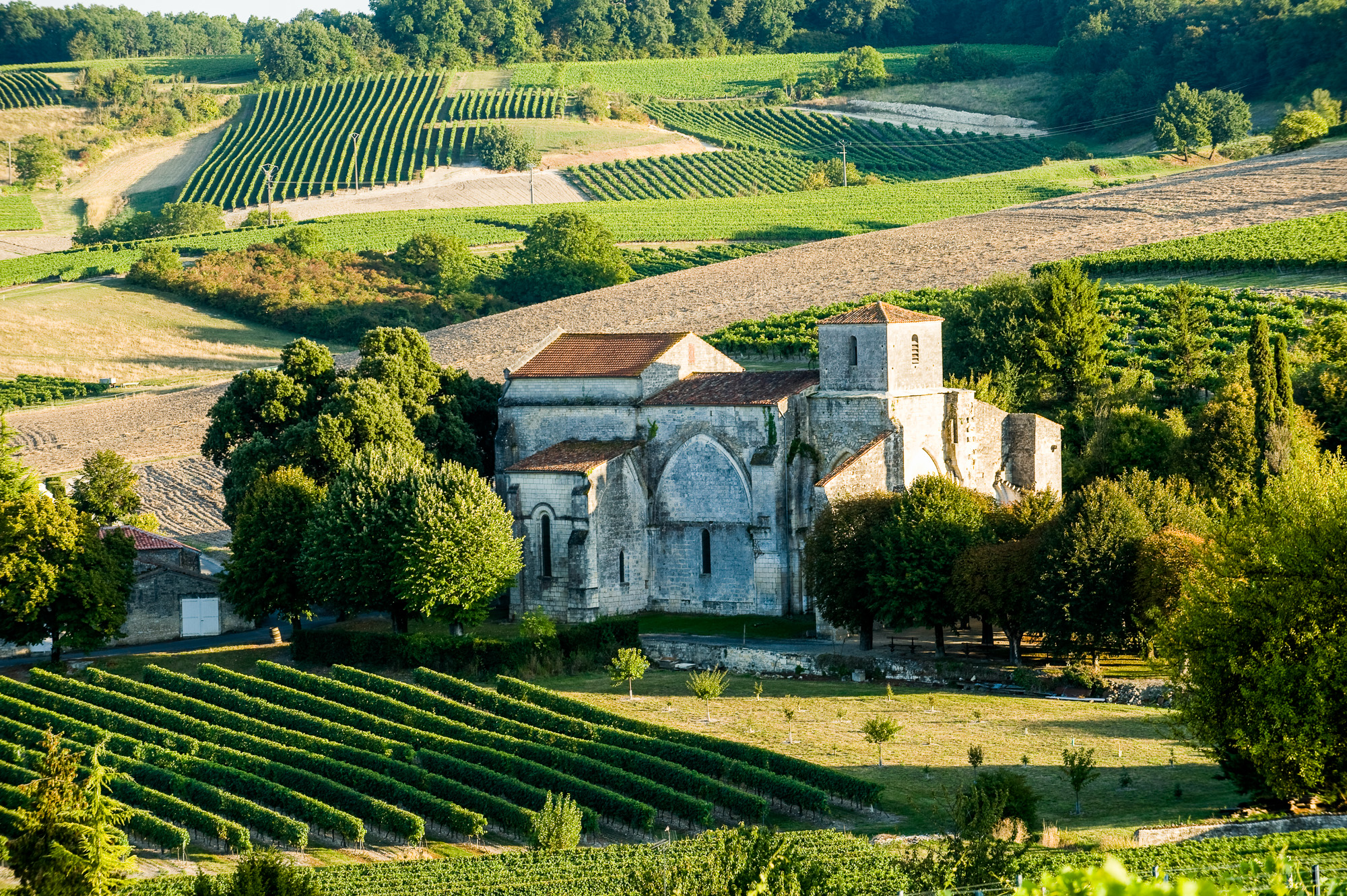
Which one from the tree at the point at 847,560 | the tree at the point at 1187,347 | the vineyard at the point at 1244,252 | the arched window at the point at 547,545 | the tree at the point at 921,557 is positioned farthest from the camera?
the vineyard at the point at 1244,252

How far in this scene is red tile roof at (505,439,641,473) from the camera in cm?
5512

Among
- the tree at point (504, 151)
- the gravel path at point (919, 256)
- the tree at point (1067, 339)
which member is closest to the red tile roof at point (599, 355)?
the tree at point (1067, 339)

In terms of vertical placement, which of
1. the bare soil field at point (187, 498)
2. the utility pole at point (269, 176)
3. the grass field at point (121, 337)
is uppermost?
the utility pole at point (269, 176)

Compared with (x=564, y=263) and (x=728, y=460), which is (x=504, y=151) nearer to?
(x=564, y=263)

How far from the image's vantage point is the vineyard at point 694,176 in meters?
145

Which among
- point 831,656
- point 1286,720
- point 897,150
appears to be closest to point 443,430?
point 831,656

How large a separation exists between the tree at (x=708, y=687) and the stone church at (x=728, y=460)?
776cm

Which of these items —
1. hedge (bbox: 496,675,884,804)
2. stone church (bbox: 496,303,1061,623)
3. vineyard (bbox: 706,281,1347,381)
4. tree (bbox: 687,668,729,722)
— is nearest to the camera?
hedge (bbox: 496,675,884,804)

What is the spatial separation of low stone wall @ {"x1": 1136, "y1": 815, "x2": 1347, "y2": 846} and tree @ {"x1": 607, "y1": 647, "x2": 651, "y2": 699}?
1864cm

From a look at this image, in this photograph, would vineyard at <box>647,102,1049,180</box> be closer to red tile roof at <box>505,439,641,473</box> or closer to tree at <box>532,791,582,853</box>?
red tile roof at <box>505,439,641,473</box>

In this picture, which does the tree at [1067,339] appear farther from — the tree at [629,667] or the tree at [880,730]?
the tree at [880,730]

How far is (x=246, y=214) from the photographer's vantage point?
141375 mm

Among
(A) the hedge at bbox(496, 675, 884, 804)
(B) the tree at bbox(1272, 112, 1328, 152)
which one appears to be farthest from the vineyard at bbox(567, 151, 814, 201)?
(A) the hedge at bbox(496, 675, 884, 804)

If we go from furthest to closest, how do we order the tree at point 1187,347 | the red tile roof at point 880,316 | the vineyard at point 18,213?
the vineyard at point 18,213 → the tree at point 1187,347 → the red tile roof at point 880,316
